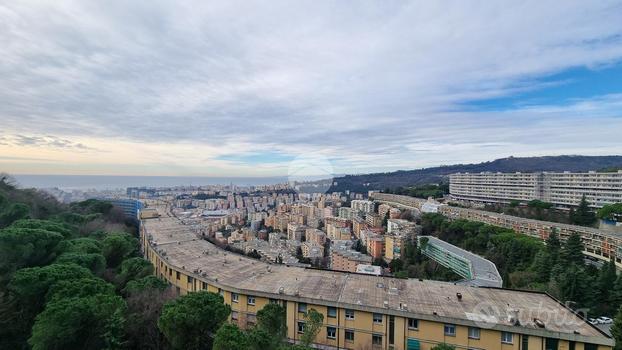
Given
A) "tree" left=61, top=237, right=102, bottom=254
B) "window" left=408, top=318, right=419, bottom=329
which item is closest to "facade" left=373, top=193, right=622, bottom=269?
"window" left=408, top=318, right=419, bottom=329

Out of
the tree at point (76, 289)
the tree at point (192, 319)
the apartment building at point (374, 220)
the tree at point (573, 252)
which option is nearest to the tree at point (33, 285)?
the tree at point (76, 289)

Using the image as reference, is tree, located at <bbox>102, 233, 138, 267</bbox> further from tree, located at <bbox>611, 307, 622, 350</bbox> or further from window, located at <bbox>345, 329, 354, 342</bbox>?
tree, located at <bbox>611, 307, 622, 350</bbox>

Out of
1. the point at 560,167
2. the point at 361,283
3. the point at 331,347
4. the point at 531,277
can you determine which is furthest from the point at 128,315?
the point at 560,167

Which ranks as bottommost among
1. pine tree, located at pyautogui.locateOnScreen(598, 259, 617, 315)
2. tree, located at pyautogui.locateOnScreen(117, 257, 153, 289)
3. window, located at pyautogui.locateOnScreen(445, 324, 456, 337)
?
pine tree, located at pyautogui.locateOnScreen(598, 259, 617, 315)

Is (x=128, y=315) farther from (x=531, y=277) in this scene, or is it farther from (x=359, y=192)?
(x=359, y=192)

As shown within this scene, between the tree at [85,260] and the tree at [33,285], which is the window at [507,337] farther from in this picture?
the tree at [85,260]
